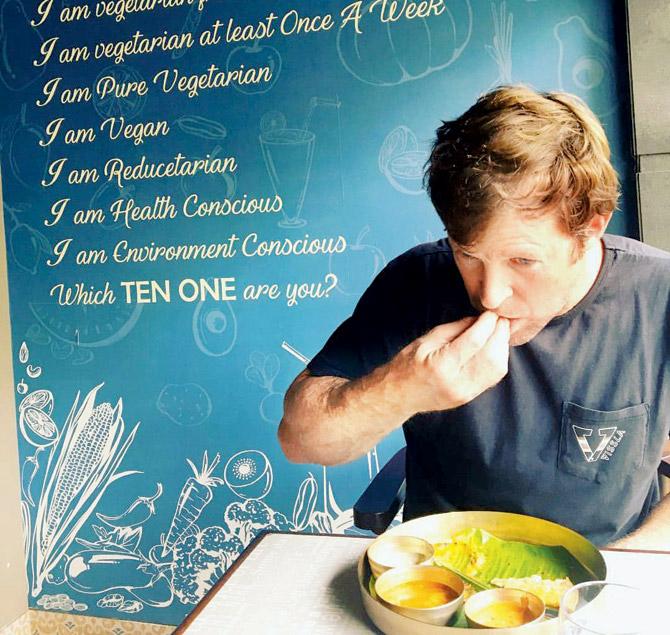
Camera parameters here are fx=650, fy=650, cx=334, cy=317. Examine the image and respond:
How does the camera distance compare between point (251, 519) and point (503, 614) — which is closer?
point (503, 614)

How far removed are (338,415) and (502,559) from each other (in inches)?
21.8

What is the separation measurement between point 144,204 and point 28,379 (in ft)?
3.10

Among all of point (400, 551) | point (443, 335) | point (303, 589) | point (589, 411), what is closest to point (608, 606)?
point (400, 551)

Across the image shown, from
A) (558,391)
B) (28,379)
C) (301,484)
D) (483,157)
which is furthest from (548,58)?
(28,379)

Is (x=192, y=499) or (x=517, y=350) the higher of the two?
(x=517, y=350)

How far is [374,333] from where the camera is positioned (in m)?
1.92

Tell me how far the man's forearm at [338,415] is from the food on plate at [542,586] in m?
0.47

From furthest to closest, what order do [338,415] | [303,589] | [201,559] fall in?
1. [201,559]
2. [338,415]
3. [303,589]

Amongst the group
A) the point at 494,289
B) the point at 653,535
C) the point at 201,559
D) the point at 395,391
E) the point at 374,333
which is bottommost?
the point at 201,559

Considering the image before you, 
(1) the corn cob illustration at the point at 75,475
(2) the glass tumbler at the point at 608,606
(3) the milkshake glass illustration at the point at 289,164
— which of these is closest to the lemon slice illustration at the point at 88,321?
(1) the corn cob illustration at the point at 75,475

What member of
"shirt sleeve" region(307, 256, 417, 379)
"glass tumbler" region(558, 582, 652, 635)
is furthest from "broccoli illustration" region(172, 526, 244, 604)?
"glass tumbler" region(558, 582, 652, 635)

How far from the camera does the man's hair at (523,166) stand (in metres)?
1.43

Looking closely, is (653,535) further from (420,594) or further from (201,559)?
(201,559)

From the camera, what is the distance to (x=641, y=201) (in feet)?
7.07
